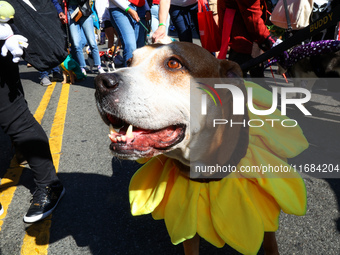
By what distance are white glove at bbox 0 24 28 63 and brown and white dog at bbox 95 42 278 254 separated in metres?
0.76

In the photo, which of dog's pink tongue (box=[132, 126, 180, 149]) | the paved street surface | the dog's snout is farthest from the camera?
the paved street surface

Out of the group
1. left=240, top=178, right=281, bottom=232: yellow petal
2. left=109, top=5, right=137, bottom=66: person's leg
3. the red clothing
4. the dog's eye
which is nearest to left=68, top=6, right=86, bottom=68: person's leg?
left=109, top=5, right=137, bottom=66: person's leg

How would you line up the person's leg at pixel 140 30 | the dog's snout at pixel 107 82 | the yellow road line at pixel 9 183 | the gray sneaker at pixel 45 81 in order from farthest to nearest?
the gray sneaker at pixel 45 81 → the person's leg at pixel 140 30 → the yellow road line at pixel 9 183 → the dog's snout at pixel 107 82

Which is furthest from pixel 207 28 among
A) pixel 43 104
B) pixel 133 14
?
pixel 43 104

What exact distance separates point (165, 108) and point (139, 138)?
21 centimetres

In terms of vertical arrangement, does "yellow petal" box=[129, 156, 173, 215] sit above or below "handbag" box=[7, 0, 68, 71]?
below

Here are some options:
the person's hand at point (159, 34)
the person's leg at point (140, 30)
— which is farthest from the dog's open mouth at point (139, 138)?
the person's leg at point (140, 30)

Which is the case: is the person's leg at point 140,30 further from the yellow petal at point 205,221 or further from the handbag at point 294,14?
the yellow petal at point 205,221

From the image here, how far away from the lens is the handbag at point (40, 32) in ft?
6.23

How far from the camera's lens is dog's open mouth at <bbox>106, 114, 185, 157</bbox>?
53.9 inches

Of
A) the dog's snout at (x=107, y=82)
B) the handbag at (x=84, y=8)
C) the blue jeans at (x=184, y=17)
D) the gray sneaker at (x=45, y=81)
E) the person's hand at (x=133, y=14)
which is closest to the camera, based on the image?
the dog's snout at (x=107, y=82)

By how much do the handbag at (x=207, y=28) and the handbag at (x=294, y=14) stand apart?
1258mm

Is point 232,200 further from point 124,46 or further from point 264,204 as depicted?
point 124,46

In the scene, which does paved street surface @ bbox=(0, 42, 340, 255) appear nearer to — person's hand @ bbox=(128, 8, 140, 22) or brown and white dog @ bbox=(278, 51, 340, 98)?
brown and white dog @ bbox=(278, 51, 340, 98)
